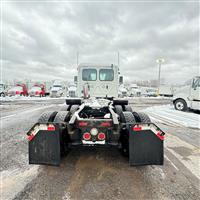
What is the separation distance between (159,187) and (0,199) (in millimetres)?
2421

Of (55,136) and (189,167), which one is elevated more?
(55,136)

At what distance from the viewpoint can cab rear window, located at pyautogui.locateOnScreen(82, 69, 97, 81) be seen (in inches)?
232

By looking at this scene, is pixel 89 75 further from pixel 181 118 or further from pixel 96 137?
pixel 181 118

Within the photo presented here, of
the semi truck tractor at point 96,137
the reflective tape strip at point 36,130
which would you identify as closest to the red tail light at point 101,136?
the semi truck tractor at point 96,137

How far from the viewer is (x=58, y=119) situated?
280 cm

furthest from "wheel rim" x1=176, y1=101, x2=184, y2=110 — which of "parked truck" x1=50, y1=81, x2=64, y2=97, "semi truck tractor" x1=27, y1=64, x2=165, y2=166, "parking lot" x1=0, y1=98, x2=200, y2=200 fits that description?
"parked truck" x1=50, y1=81, x2=64, y2=97

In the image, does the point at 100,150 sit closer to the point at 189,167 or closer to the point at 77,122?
the point at 77,122

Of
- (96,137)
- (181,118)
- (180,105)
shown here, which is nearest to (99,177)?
(96,137)

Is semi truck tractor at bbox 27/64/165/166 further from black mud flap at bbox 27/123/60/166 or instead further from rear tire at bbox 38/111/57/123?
rear tire at bbox 38/111/57/123

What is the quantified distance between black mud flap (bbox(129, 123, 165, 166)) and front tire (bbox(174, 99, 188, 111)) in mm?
8383

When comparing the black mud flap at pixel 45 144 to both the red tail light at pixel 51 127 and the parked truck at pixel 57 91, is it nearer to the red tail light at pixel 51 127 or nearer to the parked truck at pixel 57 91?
the red tail light at pixel 51 127

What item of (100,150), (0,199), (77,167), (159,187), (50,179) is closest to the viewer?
(0,199)

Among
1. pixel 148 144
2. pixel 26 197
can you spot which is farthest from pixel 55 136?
pixel 148 144

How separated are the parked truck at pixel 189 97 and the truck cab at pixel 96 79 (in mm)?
5937
